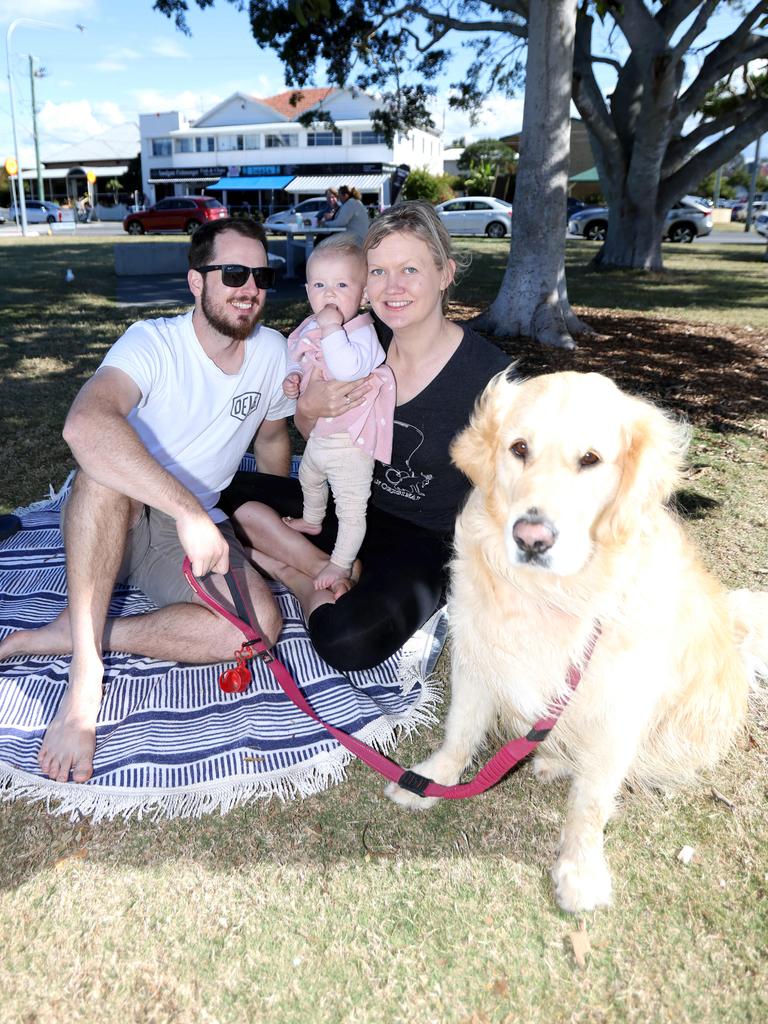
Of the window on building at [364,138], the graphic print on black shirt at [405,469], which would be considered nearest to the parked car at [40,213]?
the window on building at [364,138]

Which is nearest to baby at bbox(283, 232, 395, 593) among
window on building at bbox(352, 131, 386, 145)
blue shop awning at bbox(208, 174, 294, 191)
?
blue shop awning at bbox(208, 174, 294, 191)

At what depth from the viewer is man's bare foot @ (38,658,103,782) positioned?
259 cm

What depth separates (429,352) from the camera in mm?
3264

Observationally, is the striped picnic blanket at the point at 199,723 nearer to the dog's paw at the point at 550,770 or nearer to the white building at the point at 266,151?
the dog's paw at the point at 550,770

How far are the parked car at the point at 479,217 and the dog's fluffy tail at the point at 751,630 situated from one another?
104 ft

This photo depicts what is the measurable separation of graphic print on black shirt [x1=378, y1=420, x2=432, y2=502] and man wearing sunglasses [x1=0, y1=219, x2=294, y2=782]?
2.18 ft

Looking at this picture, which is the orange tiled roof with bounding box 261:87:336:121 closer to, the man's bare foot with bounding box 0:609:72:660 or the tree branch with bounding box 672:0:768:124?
the tree branch with bounding box 672:0:768:124

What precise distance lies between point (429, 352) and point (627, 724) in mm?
1799

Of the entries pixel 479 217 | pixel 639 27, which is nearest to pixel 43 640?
pixel 639 27

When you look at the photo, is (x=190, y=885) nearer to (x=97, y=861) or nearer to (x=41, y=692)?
(x=97, y=861)

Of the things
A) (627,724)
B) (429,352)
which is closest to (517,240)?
(429,352)

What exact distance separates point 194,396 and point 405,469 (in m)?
1.01

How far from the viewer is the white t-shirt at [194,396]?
10.2 feet

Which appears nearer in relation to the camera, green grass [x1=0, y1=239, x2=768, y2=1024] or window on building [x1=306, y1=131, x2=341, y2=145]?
green grass [x1=0, y1=239, x2=768, y2=1024]
